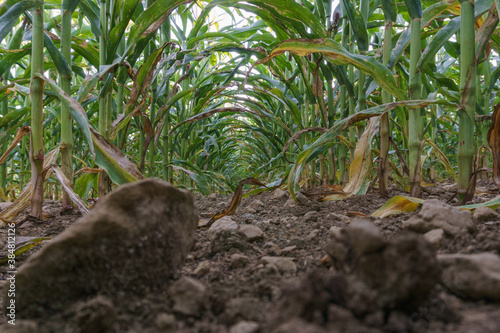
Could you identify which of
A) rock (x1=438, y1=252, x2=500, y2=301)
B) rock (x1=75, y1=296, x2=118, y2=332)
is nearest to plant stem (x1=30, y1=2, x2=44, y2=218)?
rock (x1=75, y1=296, x2=118, y2=332)

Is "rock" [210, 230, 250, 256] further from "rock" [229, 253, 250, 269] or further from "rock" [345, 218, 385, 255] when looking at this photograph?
"rock" [345, 218, 385, 255]

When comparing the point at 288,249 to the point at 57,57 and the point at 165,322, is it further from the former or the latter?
the point at 57,57

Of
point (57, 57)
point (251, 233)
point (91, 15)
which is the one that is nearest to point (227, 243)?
point (251, 233)

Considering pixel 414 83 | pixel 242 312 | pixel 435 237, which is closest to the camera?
pixel 242 312

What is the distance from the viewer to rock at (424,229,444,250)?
1.79ft

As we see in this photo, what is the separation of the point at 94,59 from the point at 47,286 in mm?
1414

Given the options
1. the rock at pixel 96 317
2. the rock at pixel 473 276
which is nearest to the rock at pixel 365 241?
the rock at pixel 473 276

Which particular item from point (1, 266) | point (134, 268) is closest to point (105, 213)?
point (134, 268)

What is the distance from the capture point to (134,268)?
48 cm

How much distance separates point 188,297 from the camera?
0.44m

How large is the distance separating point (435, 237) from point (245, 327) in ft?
1.22

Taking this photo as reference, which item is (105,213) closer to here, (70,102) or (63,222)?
(70,102)

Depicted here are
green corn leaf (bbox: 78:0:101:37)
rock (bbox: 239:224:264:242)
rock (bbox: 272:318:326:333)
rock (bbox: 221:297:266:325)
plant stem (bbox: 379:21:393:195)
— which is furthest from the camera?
green corn leaf (bbox: 78:0:101:37)

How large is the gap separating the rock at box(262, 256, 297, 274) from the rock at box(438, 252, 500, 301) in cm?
25
